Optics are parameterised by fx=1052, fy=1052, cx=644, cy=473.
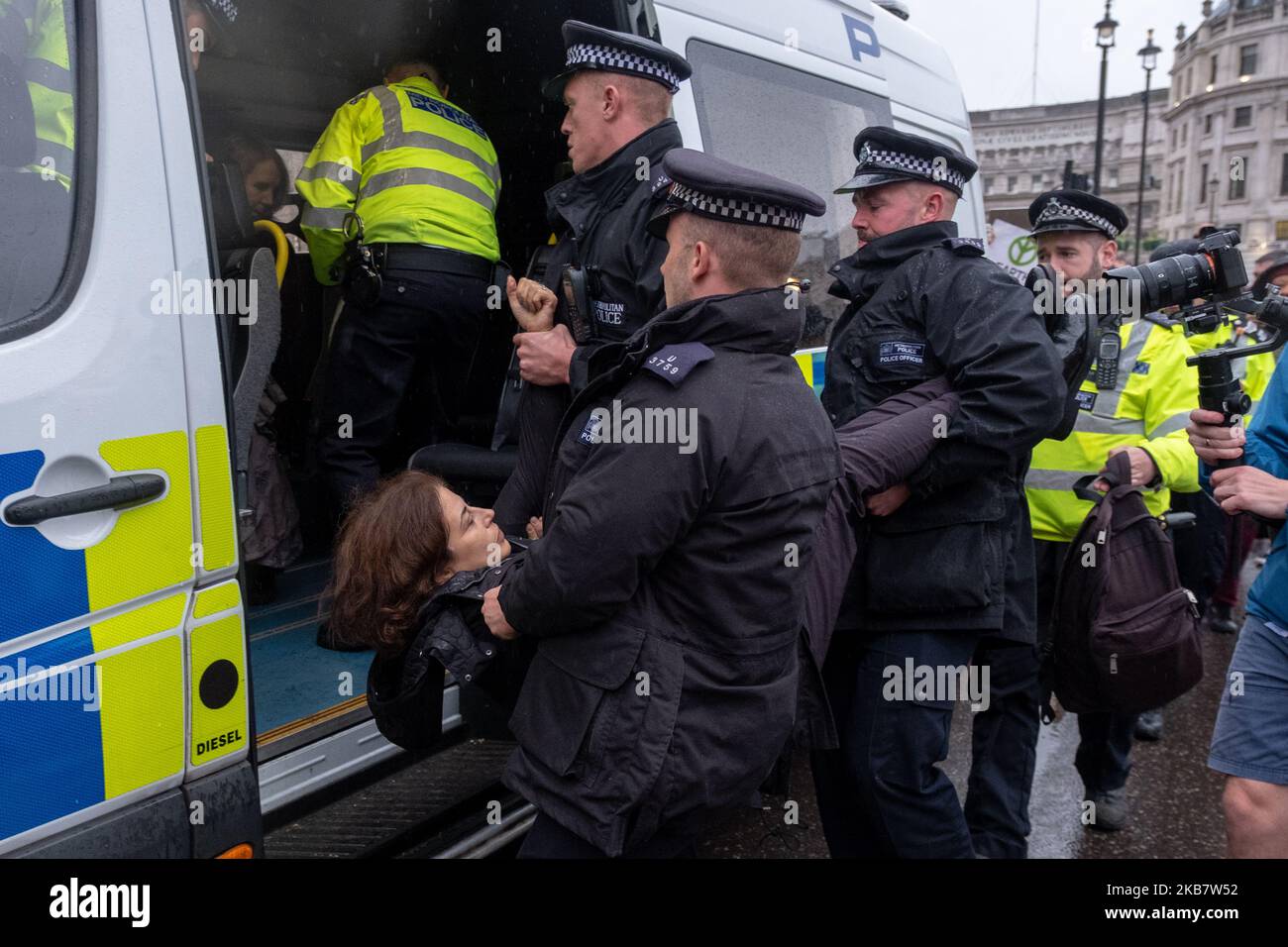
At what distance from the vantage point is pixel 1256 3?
61938 mm

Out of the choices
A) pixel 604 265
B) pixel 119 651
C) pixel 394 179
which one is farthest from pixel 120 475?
pixel 394 179

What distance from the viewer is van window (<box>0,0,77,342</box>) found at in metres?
1.57

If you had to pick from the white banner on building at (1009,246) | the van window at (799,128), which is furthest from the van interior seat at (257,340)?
the white banner on building at (1009,246)

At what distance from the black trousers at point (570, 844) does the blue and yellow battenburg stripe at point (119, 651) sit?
1.79ft

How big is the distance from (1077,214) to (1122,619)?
130 centimetres

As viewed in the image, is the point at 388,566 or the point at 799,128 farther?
the point at 799,128

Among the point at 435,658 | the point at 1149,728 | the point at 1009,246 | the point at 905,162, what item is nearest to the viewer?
the point at 435,658

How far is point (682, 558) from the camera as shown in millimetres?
1717

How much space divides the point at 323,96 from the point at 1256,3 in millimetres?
73513

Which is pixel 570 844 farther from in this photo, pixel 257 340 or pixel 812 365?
pixel 812 365

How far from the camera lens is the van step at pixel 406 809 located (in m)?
2.24

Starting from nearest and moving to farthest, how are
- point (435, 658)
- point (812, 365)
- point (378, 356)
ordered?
point (435, 658) < point (378, 356) < point (812, 365)

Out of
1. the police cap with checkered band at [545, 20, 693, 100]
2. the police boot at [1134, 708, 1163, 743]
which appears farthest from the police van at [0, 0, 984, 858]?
the police boot at [1134, 708, 1163, 743]

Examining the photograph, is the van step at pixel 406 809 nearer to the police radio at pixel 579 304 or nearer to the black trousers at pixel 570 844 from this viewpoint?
the black trousers at pixel 570 844
